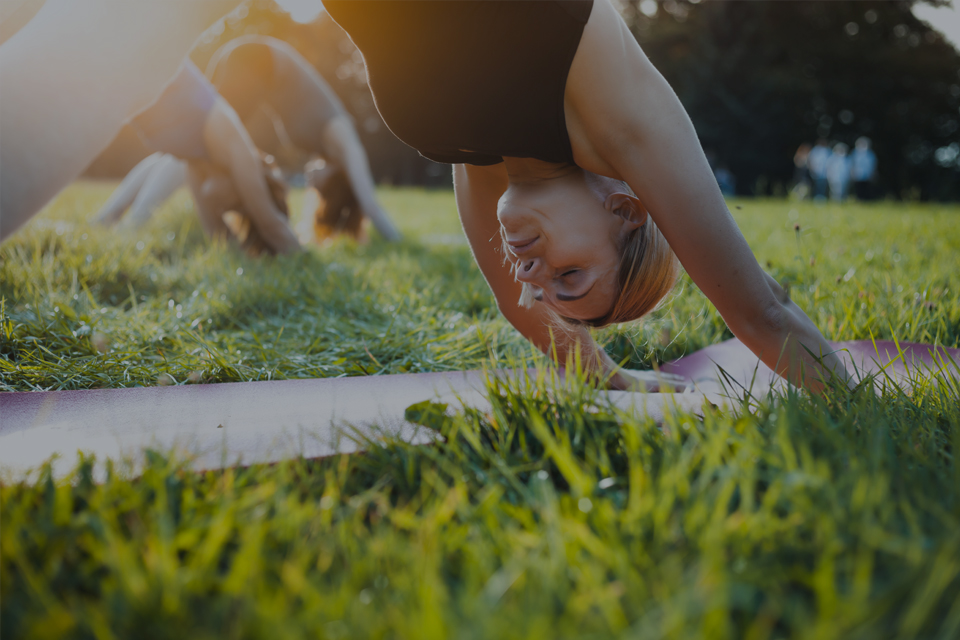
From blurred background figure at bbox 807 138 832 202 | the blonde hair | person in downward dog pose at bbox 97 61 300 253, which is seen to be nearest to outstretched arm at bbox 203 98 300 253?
person in downward dog pose at bbox 97 61 300 253

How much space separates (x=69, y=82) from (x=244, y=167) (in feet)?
7.77

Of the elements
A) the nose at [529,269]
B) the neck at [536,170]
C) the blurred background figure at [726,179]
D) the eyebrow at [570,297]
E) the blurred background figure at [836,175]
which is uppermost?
the neck at [536,170]

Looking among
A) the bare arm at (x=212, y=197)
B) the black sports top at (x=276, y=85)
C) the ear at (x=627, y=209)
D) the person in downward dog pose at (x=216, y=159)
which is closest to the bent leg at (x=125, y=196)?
the person in downward dog pose at (x=216, y=159)

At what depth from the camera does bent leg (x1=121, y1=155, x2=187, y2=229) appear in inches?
193

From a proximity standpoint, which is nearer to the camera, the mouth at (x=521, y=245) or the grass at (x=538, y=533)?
the grass at (x=538, y=533)

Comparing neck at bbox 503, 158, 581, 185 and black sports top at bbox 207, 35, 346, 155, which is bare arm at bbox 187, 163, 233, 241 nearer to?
black sports top at bbox 207, 35, 346, 155

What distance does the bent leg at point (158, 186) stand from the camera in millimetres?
4914

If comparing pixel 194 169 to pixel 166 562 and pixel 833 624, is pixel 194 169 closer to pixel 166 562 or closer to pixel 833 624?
pixel 166 562

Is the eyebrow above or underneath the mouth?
underneath

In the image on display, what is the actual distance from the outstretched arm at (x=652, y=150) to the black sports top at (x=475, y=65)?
4cm

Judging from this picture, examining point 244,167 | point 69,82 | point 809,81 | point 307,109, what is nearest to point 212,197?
point 244,167

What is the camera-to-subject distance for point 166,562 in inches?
28.8

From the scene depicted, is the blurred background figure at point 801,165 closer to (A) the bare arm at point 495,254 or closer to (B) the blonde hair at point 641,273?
(A) the bare arm at point 495,254

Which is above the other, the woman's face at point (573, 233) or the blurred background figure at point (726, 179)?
the woman's face at point (573, 233)
